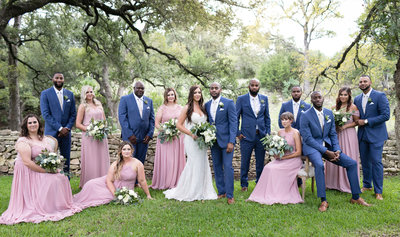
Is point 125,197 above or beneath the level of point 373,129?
beneath

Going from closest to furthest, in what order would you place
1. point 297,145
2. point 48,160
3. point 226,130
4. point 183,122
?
point 48,160, point 226,130, point 297,145, point 183,122

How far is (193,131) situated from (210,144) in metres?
0.41

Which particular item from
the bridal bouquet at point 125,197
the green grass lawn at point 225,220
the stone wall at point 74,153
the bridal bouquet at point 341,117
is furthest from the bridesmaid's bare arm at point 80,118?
the bridal bouquet at point 341,117

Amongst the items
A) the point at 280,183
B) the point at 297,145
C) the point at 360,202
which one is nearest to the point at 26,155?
the point at 280,183

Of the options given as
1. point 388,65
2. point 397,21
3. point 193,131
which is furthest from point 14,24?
point 388,65

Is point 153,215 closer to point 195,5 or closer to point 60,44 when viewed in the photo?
point 195,5

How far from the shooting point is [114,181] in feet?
19.9

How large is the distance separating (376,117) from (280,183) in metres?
2.30

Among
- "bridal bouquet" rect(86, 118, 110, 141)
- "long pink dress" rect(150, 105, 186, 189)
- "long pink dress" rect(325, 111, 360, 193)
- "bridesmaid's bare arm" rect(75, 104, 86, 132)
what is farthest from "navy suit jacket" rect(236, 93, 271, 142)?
"bridesmaid's bare arm" rect(75, 104, 86, 132)

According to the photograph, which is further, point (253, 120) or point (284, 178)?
point (253, 120)

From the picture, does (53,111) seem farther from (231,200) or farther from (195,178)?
(231,200)

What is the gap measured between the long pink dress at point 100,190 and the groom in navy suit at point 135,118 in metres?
0.91

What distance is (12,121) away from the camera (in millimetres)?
12797

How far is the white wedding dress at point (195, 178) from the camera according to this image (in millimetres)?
6031
